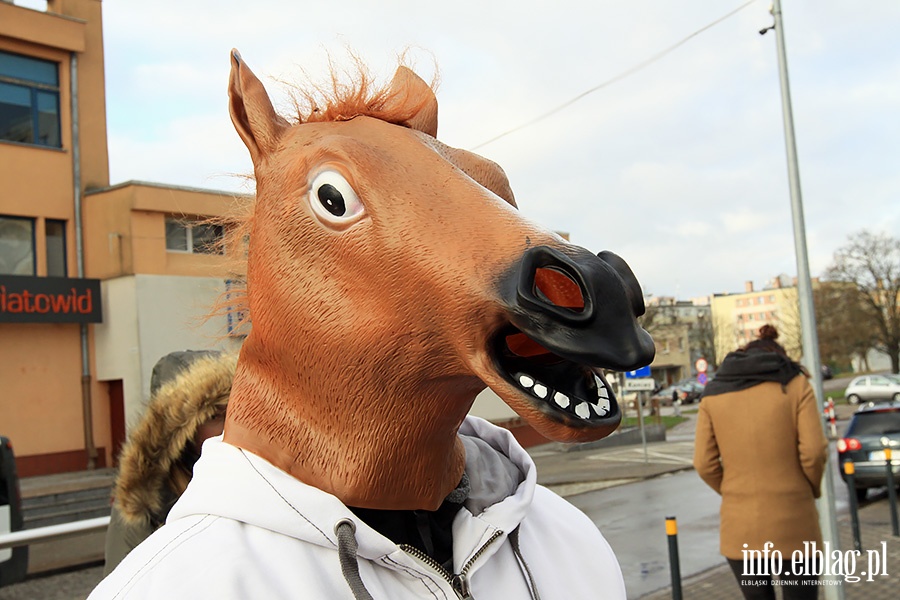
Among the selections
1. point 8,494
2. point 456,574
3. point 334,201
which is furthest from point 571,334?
point 8,494

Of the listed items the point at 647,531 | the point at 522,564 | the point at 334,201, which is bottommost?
the point at 647,531

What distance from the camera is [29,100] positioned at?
15898 millimetres

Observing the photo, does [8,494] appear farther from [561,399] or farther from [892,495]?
[892,495]

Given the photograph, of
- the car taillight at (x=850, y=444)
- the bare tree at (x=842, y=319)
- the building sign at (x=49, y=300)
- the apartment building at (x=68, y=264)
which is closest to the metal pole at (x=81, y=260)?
the apartment building at (x=68, y=264)

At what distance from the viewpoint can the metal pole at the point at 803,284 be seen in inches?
215

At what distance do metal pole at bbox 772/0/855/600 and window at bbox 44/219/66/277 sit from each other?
14342 mm

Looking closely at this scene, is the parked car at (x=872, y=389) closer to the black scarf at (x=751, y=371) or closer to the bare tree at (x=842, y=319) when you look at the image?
the bare tree at (x=842, y=319)

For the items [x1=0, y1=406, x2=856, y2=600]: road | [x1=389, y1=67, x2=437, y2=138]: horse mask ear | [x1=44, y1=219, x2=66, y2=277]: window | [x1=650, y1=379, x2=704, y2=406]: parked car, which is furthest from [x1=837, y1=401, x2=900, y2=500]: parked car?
[x1=650, y1=379, x2=704, y2=406]: parked car

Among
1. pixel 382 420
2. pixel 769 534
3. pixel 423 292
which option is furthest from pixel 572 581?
pixel 769 534

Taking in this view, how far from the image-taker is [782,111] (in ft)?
22.7

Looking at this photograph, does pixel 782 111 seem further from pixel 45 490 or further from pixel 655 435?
pixel 655 435

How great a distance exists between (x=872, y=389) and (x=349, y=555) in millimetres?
34981

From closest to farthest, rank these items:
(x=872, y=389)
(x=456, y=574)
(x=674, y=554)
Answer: (x=456, y=574) → (x=674, y=554) → (x=872, y=389)

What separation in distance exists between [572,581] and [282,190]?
90 centimetres
